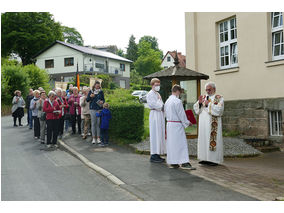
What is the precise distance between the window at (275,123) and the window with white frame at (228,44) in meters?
2.83

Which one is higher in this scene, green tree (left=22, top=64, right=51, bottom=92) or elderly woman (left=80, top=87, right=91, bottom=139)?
green tree (left=22, top=64, right=51, bottom=92)

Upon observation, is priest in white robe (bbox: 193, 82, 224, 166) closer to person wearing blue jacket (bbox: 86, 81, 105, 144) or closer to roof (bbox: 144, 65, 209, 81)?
roof (bbox: 144, 65, 209, 81)

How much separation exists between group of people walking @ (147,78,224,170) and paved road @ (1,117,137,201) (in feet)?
6.23

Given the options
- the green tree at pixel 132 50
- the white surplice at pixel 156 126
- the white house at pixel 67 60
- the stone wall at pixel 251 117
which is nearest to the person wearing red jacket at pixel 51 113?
the white surplice at pixel 156 126

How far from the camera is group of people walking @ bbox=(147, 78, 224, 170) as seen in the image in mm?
7688

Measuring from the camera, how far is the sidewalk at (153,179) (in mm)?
5375

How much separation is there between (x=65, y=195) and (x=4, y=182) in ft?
5.89

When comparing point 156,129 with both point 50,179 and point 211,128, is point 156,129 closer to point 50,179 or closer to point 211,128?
point 211,128

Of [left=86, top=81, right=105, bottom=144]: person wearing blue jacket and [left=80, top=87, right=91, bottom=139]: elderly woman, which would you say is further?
[left=80, top=87, right=91, bottom=139]: elderly woman

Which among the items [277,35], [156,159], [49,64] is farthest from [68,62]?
[156,159]

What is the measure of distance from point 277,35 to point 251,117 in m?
3.10

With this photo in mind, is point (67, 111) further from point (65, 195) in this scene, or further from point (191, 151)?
point (65, 195)

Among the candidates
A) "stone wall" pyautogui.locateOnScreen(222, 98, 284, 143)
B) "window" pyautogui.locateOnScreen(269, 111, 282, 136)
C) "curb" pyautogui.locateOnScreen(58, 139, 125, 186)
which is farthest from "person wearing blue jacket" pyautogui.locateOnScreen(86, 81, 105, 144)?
"window" pyautogui.locateOnScreen(269, 111, 282, 136)

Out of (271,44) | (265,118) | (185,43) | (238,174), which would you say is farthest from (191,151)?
(185,43)
